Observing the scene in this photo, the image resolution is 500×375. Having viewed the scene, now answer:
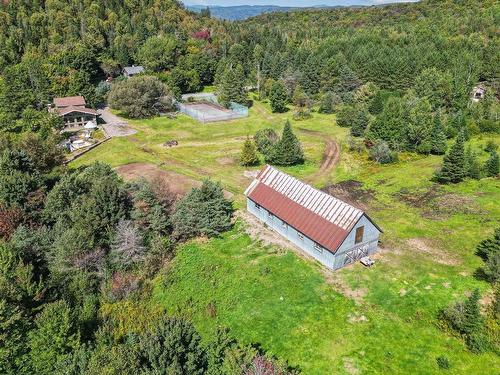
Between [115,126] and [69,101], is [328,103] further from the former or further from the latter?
[69,101]

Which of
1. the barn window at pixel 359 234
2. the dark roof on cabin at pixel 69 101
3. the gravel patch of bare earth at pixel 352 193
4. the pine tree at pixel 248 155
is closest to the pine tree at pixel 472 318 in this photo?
the barn window at pixel 359 234

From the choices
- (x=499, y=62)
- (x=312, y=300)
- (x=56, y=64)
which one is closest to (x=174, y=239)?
(x=312, y=300)

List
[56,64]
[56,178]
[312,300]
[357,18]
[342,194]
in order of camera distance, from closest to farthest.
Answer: [312,300] → [56,178] → [342,194] → [56,64] → [357,18]

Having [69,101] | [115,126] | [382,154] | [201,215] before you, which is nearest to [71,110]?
[69,101]

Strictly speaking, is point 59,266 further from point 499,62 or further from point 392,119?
point 499,62

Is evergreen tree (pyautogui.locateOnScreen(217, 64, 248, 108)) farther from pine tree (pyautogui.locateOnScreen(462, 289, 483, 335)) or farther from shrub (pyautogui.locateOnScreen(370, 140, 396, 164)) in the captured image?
pine tree (pyautogui.locateOnScreen(462, 289, 483, 335))

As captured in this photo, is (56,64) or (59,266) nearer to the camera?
(59,266)

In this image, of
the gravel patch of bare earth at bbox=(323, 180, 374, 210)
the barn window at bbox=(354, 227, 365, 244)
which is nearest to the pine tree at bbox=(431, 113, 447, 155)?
the gravel patch of bare earth at bbox=(323, 180, 374, 210)
